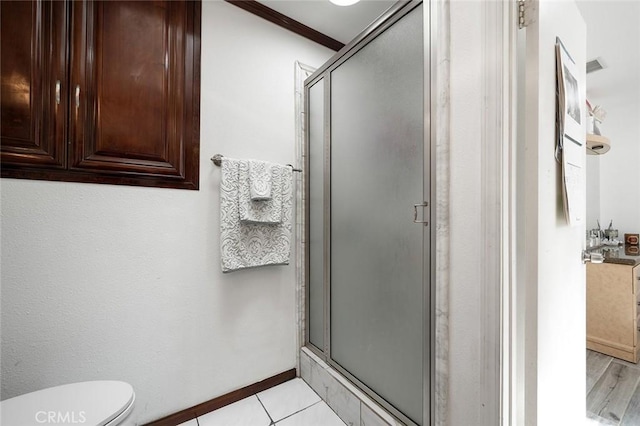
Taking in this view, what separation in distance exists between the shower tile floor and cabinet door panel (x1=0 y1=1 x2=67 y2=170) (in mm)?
1465

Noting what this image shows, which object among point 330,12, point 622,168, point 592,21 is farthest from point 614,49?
point 330,12

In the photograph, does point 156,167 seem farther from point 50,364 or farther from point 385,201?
point 385,201

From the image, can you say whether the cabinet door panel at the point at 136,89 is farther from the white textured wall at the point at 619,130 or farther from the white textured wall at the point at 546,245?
the white textured wall at the point at 619,130

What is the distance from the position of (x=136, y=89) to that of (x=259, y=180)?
723 mm

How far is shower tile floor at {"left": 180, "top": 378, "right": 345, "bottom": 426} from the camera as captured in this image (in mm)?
1385

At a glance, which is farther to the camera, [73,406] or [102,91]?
[102,91]

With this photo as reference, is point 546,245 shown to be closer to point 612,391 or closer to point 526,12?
point 526,12

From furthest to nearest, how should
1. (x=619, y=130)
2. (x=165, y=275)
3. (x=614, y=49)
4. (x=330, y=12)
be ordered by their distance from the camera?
(x=619, y=130)
(x=614, y=49)
(x=330, y=12)
(x=165, y=275)

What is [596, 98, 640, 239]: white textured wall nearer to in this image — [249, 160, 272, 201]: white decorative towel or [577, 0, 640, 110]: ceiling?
[577, 0, 640, 110]: ceiling

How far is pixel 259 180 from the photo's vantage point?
154 centimetres

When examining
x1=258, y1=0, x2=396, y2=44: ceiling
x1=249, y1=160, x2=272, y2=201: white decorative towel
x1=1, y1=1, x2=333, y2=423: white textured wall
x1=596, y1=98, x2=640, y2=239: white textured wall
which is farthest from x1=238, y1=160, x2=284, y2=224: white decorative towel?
x1=596, y1=98, x2=640, y2=239: white textured wall

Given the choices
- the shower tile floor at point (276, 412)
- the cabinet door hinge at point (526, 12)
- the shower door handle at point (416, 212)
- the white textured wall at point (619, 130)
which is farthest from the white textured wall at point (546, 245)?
the white textured wall at point (619, 130)

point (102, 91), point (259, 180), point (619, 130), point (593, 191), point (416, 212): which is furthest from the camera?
point (593, 191)

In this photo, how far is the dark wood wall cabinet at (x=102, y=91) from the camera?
1062 mm
